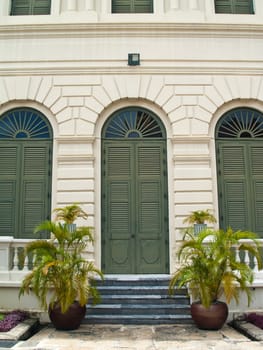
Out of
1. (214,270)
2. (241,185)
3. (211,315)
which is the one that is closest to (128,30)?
(241,185)

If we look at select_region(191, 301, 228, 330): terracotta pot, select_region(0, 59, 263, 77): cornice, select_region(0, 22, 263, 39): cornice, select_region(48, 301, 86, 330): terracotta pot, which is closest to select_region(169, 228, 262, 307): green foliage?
select_region(191, 301, 228, 330): terracotta pot

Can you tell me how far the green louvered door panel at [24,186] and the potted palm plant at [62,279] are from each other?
1.96m

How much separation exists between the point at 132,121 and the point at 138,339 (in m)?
5.21

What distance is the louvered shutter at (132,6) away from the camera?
1014 centimetres

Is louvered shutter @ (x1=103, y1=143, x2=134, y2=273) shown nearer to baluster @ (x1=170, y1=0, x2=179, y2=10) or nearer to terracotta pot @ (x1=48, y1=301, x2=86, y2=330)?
terracotta pot @ (x1=48, y1=301, x2=86, y2=330)

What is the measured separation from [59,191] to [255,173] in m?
4.78

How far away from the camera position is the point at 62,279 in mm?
6922

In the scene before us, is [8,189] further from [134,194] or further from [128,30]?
[128,30]

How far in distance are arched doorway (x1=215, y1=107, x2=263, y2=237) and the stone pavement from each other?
2804 millimetres

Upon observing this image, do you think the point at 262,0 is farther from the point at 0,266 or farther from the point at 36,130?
the point at 0,266

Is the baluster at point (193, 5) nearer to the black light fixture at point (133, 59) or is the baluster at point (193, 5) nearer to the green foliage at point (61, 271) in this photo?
the black light fixture at point (133, 59)

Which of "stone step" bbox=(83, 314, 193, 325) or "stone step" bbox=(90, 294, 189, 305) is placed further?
"stone step" bbox=(90, 294, 189, 305)

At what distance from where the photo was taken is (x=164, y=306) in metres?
7.62

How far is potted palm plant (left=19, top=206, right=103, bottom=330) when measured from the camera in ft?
22.3
